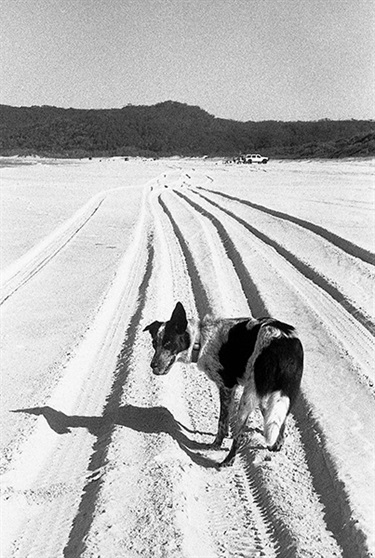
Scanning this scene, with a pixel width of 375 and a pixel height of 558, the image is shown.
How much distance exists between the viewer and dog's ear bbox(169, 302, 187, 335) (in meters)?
4.51

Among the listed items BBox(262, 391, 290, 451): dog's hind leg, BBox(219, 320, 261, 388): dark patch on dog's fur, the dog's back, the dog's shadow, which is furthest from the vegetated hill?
BBox(262, 391, 290, 451): dog's hind leg

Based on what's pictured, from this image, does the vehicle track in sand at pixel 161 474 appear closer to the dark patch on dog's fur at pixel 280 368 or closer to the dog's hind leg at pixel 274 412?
the dog's hind leg at pixel 274 412

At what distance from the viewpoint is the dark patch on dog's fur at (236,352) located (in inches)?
174

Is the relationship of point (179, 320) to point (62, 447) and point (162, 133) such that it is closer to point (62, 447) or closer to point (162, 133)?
point (62, 447)

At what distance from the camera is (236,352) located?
14.7ft

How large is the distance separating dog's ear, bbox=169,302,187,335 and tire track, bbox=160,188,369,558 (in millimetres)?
1101

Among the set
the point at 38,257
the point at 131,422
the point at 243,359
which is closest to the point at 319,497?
the point at 243,359

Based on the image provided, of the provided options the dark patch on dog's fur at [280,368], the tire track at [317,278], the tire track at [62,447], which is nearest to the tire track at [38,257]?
the tire track at [62,447]

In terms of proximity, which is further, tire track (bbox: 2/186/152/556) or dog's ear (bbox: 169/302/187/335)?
dog's ear (bbox: 169/302/187/335)

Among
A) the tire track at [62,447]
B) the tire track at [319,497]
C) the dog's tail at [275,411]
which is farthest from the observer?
the dog's tail at [275,411]

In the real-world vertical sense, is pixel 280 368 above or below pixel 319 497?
above

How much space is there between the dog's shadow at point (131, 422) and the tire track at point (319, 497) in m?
0.48

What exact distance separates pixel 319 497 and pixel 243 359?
41.7 inches

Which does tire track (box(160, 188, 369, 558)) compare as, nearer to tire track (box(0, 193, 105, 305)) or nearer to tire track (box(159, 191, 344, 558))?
tire track (box(159, 191, 344, 558))
